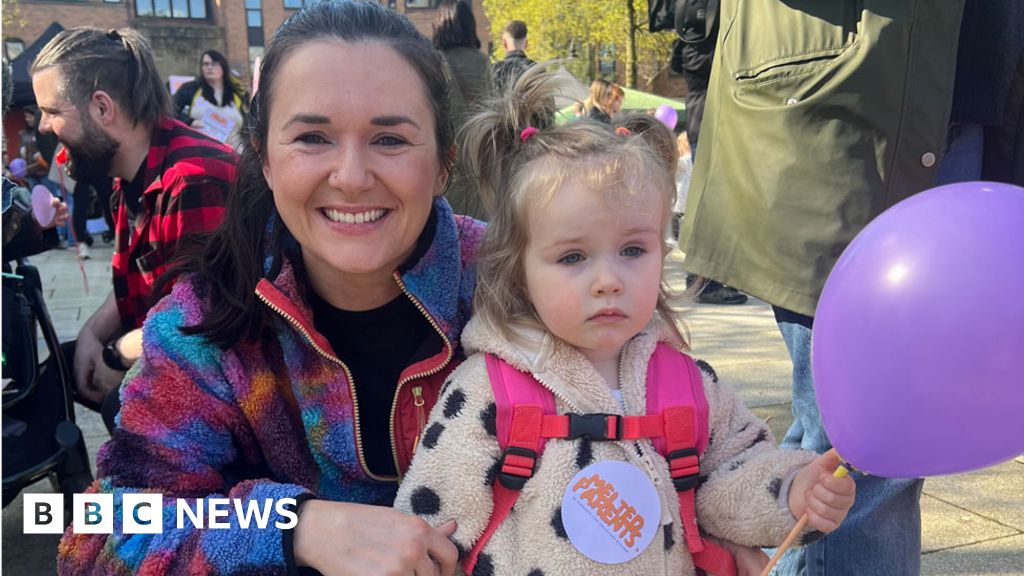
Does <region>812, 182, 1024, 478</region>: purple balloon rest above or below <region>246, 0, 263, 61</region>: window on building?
above

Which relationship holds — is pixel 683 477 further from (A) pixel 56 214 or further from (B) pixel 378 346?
(A) pixel 56 214

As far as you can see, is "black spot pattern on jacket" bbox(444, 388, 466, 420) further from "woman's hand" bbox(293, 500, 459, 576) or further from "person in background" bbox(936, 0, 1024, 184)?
"person in background" bbox(936, 0, 1024, 184)

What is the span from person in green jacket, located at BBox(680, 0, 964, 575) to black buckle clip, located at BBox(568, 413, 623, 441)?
55 centimetres

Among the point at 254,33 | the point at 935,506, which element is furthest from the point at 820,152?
the point at 254,33

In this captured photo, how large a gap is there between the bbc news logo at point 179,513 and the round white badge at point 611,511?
48cm

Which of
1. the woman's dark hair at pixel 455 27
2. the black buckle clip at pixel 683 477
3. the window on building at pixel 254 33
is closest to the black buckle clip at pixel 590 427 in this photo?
the black buckle clip at pixel 683 477

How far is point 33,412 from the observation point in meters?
2.61

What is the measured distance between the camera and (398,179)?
1.62 meters

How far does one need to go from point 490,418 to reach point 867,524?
934mm

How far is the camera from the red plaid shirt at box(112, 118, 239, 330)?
2588mm

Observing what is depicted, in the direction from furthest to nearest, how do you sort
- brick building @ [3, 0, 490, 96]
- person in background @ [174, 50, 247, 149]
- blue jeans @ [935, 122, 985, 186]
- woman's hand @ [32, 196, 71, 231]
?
brick building @ [3, 0, 490, 96]
person in background @ [174, 50, 247, 149]
woman's hand @ [32, 196, 71, 231]
blue jeans @ [935, 122, 985, 186]

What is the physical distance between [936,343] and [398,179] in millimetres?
940

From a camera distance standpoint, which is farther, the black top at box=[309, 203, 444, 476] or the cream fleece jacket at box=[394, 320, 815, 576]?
the black top at box=[309, 203, 444, 476]

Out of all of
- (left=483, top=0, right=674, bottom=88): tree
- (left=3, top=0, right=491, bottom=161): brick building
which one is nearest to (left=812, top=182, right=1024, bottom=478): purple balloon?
(left=483, top=0, right=674, bottom=88): tree
